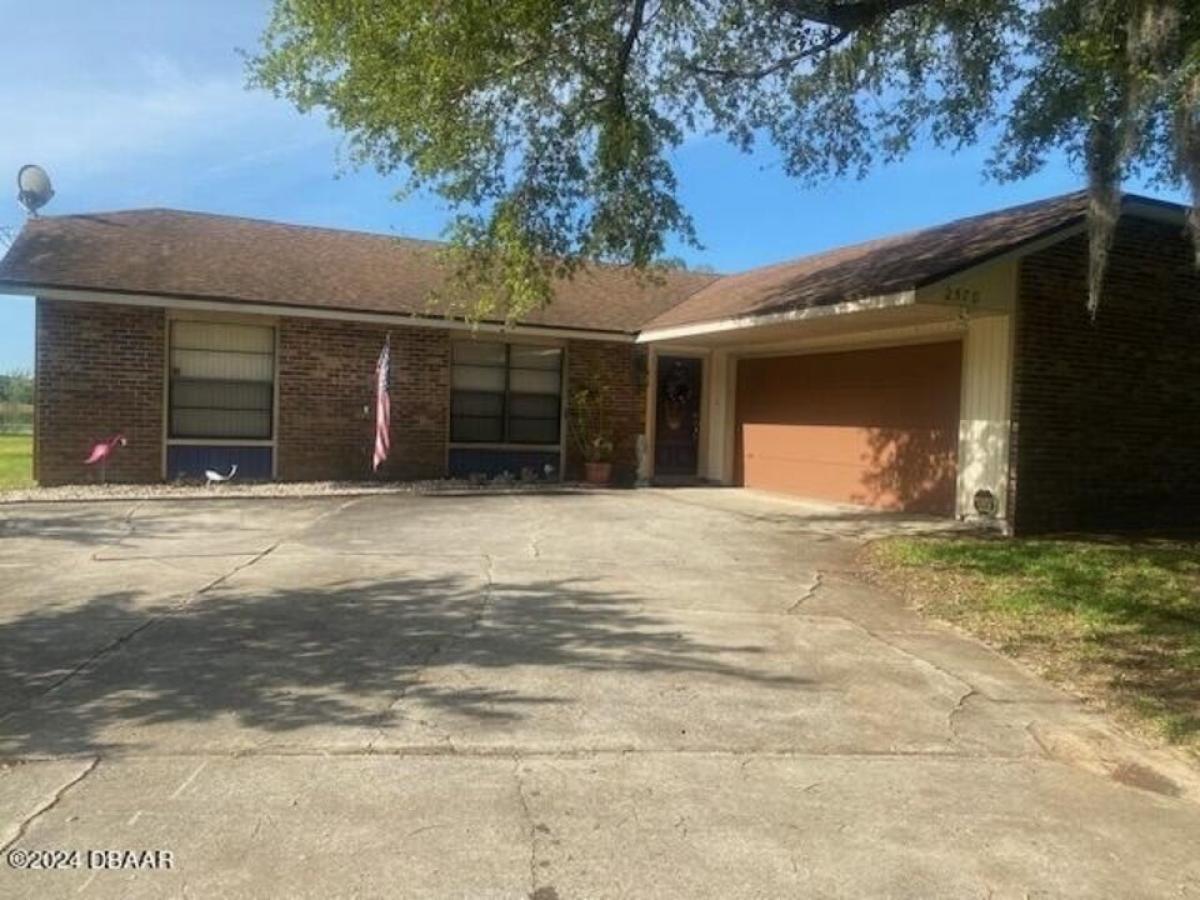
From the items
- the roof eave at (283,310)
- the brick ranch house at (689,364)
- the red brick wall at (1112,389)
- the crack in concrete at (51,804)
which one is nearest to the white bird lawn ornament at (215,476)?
the brick ranch house at (689,364)

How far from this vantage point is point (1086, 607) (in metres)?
7.76

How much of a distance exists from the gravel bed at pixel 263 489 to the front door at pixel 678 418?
8.13 ft

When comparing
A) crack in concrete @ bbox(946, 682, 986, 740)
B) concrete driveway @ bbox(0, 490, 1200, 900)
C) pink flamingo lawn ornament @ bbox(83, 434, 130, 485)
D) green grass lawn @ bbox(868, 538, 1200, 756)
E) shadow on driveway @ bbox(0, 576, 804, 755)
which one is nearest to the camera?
concrete driveway @ bbox(0, 490, 1200, 900)

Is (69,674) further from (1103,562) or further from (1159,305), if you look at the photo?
(1159,305)

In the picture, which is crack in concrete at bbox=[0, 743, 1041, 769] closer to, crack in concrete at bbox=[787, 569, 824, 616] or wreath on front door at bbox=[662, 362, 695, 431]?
crack in concrete at bbox=[787, 569, 824, 616]

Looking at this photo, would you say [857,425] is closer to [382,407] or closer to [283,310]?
[382,407]

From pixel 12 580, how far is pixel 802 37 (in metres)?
9.92

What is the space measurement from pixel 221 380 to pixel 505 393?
4.65m

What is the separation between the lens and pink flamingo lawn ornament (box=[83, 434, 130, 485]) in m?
13.5

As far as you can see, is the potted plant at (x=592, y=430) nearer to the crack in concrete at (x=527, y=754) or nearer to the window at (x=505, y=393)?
the window at (x=505, y=393)

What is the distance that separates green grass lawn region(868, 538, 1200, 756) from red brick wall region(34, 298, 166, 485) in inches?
416

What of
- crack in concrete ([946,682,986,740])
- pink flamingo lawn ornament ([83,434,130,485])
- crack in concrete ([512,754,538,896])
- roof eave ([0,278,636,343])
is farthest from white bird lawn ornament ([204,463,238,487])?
crack in concrete ([946,682,986,740])

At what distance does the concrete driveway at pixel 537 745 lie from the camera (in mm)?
3391

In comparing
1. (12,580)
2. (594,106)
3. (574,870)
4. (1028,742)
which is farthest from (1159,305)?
(12,580)
